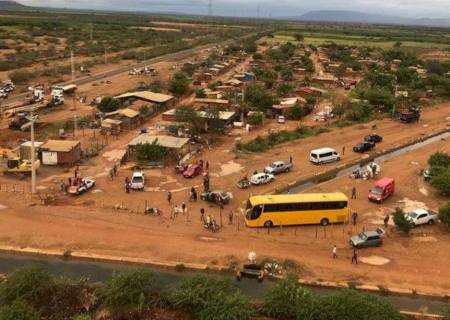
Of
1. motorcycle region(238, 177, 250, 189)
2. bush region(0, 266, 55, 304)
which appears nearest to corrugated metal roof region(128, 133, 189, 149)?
motorcycle region(238, 177, 250, 189)

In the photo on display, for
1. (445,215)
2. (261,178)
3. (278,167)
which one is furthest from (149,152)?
(445,215)

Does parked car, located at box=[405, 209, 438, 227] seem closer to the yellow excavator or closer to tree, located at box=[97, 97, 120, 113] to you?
the yellow excavator

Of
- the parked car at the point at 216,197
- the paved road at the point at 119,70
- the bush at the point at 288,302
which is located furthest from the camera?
the paved road at the point at 119,70

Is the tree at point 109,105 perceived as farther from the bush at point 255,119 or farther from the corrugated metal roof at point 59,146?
the corrugated metal roof at point 59,146

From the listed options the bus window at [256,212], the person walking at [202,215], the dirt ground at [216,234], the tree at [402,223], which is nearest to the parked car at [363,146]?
the dirt ground at [216,234]

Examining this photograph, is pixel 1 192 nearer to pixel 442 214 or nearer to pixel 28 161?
pixel 28 161

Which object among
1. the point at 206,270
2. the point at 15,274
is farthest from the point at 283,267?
the point at 15,274
